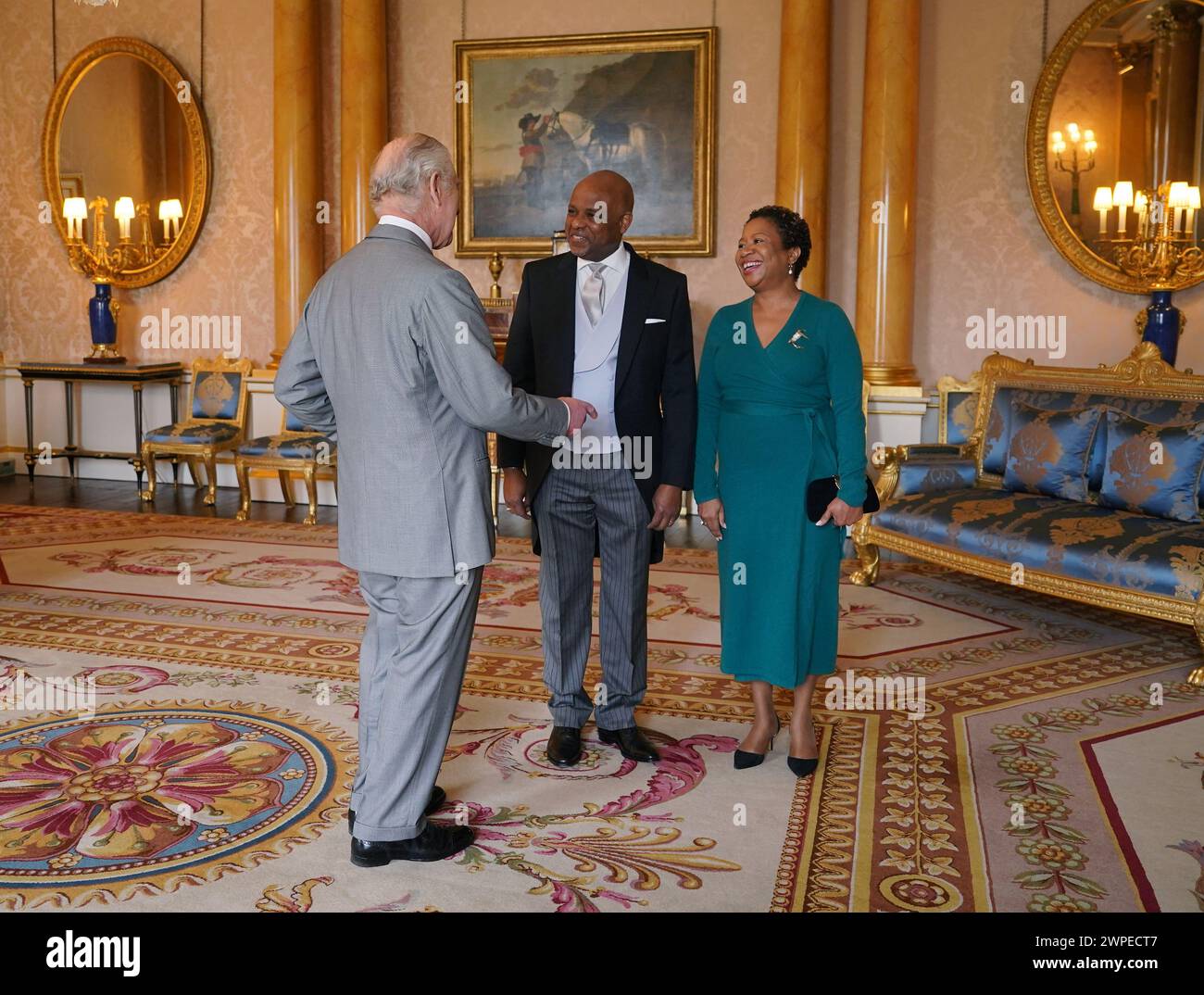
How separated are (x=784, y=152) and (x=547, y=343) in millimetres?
4736

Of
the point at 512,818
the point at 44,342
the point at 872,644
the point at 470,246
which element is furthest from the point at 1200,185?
the point at 44,342

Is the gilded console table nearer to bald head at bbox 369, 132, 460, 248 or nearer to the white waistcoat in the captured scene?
the white waistcoat

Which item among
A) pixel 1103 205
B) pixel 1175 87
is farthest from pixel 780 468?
pixel 1175 87

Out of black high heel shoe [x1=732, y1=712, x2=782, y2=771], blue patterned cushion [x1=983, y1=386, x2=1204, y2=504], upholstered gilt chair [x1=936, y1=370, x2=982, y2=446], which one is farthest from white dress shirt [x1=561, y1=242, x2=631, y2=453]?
upholstered gilt chair [x1=936, y1=370, x2=982, y2=446]

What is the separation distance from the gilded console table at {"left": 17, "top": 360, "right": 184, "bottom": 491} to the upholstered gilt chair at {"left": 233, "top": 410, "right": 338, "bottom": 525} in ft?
4.26

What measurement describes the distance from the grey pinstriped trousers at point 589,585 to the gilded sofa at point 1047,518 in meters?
2.30

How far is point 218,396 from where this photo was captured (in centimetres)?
866

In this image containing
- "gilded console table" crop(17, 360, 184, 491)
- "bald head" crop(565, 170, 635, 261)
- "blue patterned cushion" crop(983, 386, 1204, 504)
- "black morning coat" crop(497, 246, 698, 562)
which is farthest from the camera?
"gilded console table" crop(17, 360, 184, 491)

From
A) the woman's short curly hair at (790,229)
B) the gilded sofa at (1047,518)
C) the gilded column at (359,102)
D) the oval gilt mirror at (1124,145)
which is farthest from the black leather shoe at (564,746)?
the gilded column at (359,102)

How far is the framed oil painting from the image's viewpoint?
8.04 m

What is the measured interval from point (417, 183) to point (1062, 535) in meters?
3.53

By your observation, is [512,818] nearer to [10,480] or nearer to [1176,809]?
[1176,809]

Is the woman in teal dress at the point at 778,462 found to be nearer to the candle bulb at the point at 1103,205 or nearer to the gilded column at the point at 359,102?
the candle bulb at the point at 1103,205

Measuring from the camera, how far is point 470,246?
28.1ft
